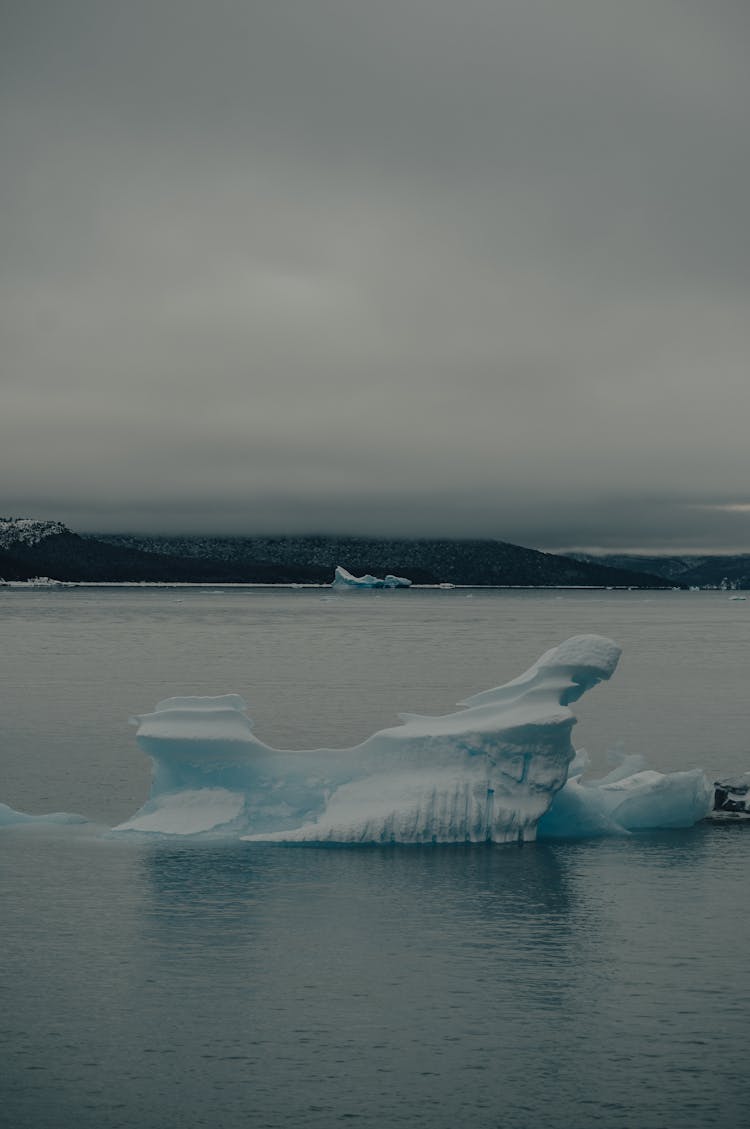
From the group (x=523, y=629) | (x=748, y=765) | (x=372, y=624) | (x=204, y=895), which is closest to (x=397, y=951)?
(x=204, y=895)

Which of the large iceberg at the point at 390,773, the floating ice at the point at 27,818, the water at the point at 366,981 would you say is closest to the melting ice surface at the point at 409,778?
the large iceberg at the point at 390,773

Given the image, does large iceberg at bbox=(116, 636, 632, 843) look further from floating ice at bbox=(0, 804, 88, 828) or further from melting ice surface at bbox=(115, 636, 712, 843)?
floating ice at bbox=(0, 804, 88, 828)

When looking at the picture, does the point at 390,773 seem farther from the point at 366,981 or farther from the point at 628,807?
the point at 366,981

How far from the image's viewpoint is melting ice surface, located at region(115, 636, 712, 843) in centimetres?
1533

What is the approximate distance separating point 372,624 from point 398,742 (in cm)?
8430

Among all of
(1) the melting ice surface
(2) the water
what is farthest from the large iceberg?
(2) the water

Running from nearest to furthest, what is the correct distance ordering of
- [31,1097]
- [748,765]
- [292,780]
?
[31,1097]
[292,780]
[748,765]

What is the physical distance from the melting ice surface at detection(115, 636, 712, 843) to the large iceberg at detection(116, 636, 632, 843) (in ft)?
0.04

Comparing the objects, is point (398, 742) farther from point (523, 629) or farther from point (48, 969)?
point (523, 629)

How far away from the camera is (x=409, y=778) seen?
51.2ft

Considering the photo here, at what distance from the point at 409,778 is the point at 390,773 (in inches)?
11.2

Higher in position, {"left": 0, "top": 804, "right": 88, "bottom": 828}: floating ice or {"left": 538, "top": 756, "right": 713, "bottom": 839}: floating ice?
{"left": 538, "top": 756, "right": 713, "bottom": 839}: floating ice

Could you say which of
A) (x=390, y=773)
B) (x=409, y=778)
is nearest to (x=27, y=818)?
(x=390, y=773)

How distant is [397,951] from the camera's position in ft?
36.8
